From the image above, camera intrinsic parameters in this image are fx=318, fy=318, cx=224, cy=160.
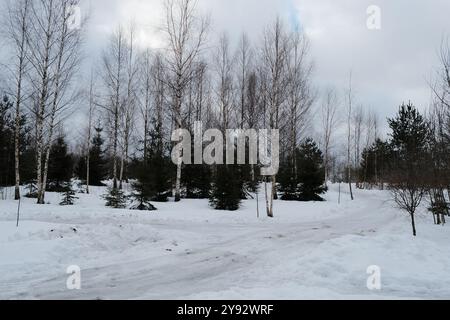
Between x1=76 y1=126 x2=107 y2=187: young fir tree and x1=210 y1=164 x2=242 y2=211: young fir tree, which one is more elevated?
x1=76 y1=126 x2=107 y2=187: young fir tree

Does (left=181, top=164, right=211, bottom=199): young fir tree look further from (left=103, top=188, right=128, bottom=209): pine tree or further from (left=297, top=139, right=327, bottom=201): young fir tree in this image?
(left=297, top=139, right=327, bottom=201): young fir tree

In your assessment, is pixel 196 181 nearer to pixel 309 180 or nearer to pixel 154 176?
pixel 154 176

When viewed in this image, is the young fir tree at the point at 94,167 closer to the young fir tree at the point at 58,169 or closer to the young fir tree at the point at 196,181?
the young fir tree at the point at 58,169

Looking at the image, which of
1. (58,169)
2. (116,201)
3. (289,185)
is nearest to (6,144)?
(58,169)

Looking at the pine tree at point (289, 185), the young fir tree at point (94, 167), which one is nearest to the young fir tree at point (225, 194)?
the pine tree at point (289, 185)

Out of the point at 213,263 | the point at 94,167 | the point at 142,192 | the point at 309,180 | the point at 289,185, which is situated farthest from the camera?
the point at 94,167

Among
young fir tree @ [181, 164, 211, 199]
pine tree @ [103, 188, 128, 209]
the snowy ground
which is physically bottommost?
the snowy ground

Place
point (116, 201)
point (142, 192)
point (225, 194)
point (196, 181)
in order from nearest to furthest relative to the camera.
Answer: point (142, 192)
point (116, 201)
point (225, 194)
point (196, 181)

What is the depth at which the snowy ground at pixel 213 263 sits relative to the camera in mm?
5707

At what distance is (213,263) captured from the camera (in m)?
7.80

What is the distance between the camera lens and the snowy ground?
571 cm

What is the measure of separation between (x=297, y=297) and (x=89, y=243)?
6264 mm

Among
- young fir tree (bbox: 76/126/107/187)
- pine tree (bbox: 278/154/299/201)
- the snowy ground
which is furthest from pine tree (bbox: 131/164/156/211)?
young fir tree (bbox: 76/126/107/187)

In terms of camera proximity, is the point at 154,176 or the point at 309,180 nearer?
the point at 154,176
